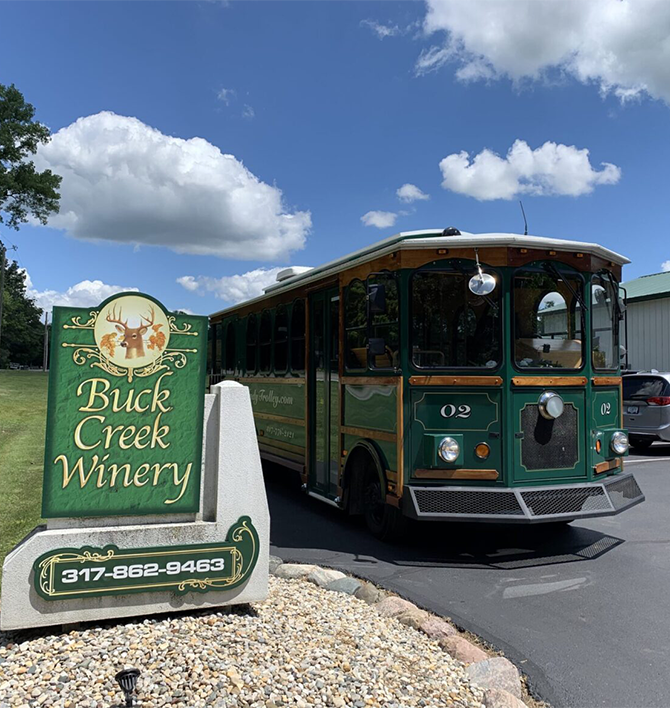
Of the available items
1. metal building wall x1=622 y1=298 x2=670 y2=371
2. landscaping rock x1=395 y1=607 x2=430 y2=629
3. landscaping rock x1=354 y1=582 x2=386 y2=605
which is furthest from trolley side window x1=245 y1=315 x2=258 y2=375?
metal building wall x1=622 y1=298 x2=670 y2=371

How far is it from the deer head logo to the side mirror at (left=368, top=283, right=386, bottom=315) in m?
2.57

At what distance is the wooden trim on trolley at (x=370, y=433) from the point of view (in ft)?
20.0

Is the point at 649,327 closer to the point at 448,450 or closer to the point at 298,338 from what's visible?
the point at 298,338

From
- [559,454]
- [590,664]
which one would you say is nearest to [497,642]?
[590,664]

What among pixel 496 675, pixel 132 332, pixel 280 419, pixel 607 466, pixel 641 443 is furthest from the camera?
pixel 641 443

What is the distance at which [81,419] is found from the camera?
3.81 metres

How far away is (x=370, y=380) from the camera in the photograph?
651 cm

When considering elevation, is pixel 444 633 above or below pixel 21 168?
below

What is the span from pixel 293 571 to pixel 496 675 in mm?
2000

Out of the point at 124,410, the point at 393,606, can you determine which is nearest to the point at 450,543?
the point at 393,606

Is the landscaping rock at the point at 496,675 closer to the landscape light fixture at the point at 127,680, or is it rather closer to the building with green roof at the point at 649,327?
the landscape light fixture at the point at 127,680

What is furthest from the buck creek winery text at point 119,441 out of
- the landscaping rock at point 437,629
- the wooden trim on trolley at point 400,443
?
the wooden trim on trolley at point 400,443

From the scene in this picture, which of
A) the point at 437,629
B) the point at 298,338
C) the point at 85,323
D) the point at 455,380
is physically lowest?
the point at 437,629

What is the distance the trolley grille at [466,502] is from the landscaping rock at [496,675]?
211 centimetres
